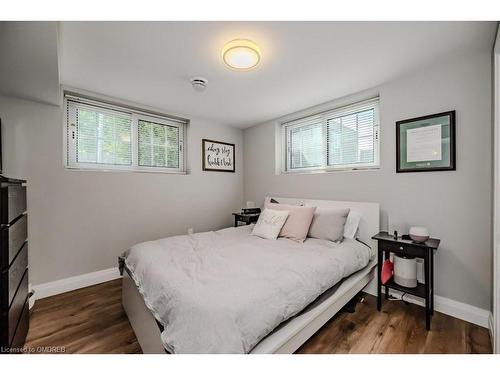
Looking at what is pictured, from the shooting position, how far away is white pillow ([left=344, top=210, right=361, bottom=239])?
2408 millimetres

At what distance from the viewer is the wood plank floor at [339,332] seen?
4.97ft

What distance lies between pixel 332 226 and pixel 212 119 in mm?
2528

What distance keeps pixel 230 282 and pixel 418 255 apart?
165cm

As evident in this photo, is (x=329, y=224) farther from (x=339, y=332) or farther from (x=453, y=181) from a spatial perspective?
(x=453, y=181)

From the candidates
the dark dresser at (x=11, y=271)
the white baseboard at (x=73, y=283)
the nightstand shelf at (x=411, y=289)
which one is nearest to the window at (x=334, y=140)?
the nightstand shelf at (x=411, y=289)

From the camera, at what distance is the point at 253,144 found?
13.0 feet

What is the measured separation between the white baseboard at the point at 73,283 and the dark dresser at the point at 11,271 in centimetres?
83

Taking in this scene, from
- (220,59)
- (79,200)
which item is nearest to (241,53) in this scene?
(220,59)

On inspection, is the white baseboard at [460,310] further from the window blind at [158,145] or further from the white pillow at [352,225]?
the window blind at [158,145]

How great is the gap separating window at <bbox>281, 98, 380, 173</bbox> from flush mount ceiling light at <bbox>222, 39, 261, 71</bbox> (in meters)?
1.65

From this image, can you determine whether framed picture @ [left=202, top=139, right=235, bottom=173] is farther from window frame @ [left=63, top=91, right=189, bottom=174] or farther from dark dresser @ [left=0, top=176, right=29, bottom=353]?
dark dresser @ [left=0, top=176, right=29, bottom=353]

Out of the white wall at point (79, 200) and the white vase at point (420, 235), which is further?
the white wall at point (79, 200)
